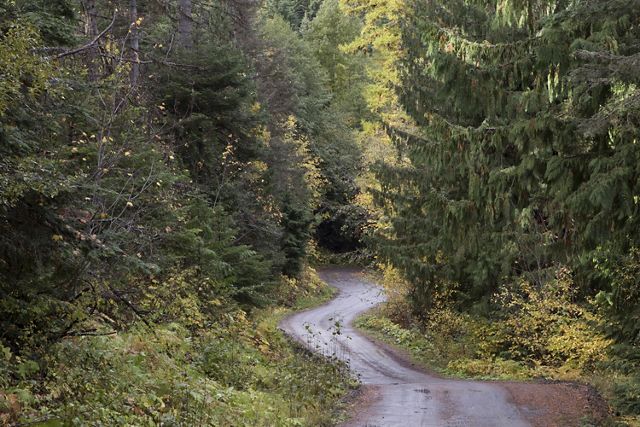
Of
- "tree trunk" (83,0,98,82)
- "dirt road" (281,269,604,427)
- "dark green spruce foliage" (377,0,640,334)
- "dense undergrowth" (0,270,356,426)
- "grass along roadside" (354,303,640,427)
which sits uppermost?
"tree trunk" (83,0,98,82)

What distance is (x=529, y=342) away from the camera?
18391 millimetres

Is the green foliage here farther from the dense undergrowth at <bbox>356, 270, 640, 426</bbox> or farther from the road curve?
the dense undergrowth at <bbox>356, 270, 640, 426</bbox>

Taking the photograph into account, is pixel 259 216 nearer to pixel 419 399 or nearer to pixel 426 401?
pixel 419 399

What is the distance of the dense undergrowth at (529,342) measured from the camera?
606 inches

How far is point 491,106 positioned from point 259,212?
49.0 feet

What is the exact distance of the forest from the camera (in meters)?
6.84

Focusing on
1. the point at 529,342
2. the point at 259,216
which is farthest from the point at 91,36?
the point at 529,342

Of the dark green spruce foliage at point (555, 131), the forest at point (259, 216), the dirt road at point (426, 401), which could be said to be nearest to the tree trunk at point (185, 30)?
the forest at point (259, 216)

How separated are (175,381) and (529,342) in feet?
41.5

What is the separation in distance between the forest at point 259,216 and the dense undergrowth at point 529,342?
0.09m

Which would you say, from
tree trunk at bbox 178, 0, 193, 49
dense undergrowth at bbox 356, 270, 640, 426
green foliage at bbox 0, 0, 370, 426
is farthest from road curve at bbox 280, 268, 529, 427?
tree trunk at bbox 178, 0, 193, 49

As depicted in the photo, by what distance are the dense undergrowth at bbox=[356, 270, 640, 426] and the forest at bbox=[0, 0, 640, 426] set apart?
9cm

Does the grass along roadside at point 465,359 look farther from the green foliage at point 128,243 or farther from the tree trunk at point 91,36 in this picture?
the tree trunk at point 91,36

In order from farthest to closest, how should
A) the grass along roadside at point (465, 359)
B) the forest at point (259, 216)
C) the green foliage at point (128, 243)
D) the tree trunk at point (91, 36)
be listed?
1. the tree trunk at point (91, 36)
2. the grass along roadside at point (465, 359)
3. the forest at point (259, 216)
4. the green foliage at point (128, 243)
